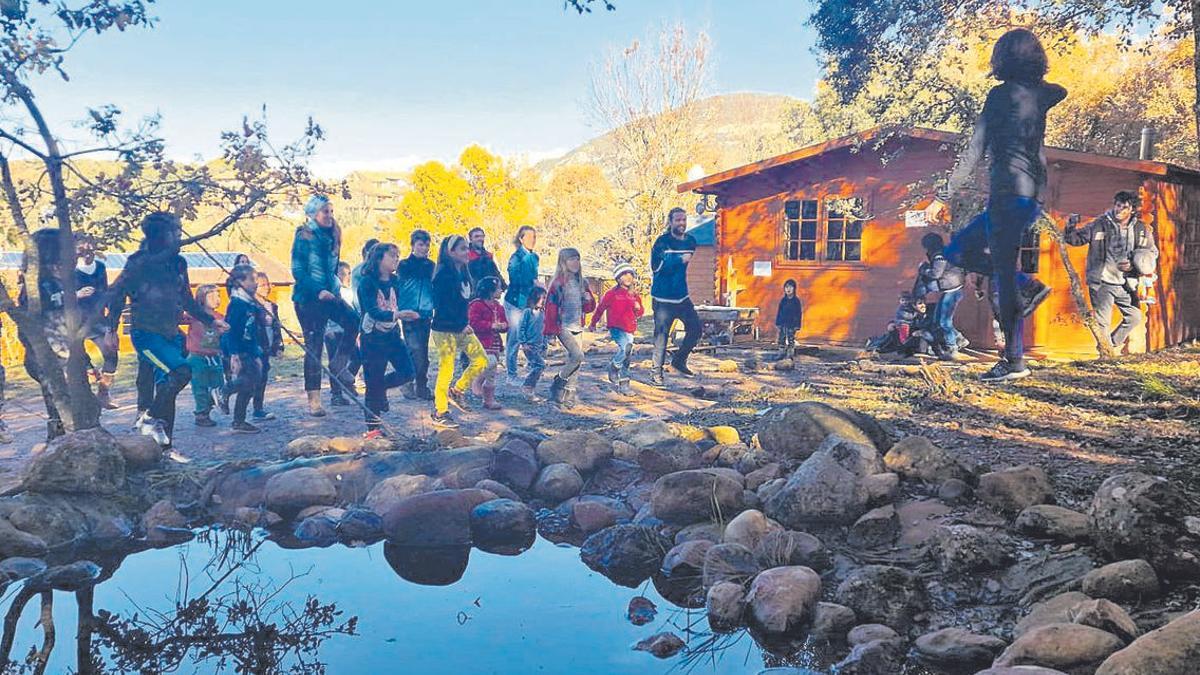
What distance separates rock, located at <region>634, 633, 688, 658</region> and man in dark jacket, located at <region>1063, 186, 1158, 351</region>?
959cm

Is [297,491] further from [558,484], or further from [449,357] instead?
[449,357]

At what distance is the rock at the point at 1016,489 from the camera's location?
469 centimetres

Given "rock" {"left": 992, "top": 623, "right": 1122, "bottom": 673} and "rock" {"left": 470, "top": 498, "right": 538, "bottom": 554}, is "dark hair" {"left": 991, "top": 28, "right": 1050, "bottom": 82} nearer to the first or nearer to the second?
"rock" {"left": 992, "top": 623, "right": 1122, "bottom": 673}

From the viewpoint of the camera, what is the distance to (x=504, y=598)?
15.3 feet

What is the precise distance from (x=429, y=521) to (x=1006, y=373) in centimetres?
553

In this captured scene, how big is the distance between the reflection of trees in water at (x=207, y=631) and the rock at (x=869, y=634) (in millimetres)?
2459

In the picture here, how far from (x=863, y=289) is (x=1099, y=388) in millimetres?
7310

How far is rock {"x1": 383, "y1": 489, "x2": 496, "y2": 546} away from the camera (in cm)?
548

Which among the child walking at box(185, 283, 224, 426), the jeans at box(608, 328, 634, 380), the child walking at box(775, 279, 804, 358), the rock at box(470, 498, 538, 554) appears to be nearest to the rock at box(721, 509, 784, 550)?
the rock at box(470, 498, 538, 554)

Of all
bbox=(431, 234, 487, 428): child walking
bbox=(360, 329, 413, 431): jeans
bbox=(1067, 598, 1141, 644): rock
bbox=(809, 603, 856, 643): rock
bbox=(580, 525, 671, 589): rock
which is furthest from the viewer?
bbox=(431, 234, 487, 428): child walking

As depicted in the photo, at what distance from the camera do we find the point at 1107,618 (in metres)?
3.25

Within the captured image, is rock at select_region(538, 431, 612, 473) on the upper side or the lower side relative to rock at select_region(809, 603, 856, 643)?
upper

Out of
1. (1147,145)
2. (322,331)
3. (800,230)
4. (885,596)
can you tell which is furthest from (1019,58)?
(1147,145)

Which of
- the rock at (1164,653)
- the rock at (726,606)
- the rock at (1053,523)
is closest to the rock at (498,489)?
the rock at (726,606)
